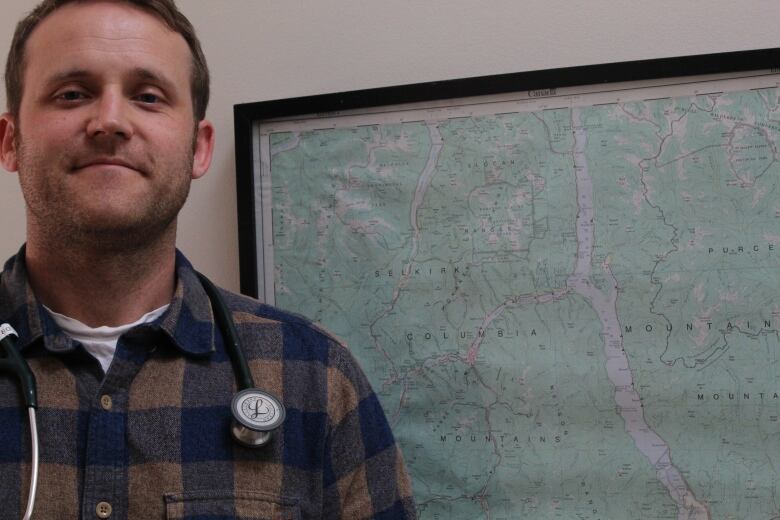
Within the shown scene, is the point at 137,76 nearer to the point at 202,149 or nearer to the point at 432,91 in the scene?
the point at 202,149

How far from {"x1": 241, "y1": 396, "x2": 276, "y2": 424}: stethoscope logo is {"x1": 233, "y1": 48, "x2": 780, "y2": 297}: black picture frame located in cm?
35

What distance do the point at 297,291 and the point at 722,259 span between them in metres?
0.65

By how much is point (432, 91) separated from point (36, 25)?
22.3 inches

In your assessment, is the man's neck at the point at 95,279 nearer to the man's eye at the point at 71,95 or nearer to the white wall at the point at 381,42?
the man's eye at the point at 71,95

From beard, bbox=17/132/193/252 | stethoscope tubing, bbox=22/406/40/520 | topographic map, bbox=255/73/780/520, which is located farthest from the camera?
topographic map, bbox=255/73/780/520

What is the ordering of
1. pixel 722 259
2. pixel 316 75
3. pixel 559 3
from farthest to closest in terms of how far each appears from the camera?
1. pixel 316 75
2. pixel 559 3
3. pixel 722 259

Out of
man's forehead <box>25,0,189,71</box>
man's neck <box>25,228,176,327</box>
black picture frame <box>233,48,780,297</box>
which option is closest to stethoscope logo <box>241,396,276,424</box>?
man's neck <box>25,228,176,327</box>

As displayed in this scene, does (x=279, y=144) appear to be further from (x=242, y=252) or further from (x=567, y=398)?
(x=567, y=398)

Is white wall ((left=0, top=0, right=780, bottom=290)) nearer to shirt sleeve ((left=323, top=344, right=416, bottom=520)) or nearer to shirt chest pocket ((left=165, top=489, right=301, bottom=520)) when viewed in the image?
shirt sleeve ((left=323, top=344, right=416, bottom=520))

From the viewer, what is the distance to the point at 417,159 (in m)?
1.19

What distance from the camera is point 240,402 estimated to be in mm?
904

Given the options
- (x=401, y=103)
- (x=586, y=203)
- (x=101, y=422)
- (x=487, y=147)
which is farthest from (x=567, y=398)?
(x=101, y=422)

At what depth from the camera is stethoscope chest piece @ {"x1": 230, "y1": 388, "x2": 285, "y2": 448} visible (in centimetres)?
89

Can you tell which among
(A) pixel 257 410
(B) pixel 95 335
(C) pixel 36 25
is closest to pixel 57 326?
(B) pixel 95 335
